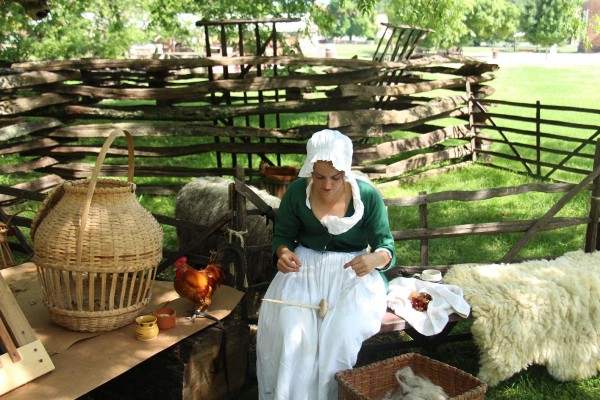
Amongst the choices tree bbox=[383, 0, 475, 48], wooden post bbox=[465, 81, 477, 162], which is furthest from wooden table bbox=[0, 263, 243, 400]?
wooden post bbox=[465, 81, 477, 162]

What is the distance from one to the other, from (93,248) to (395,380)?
1.73 meters

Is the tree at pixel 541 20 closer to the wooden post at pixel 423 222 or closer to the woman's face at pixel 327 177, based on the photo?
the wooden post at pixel 423 222

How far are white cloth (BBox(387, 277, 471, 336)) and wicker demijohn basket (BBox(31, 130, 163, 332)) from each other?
141 cm

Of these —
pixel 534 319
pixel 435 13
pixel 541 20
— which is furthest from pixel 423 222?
pixel 541 20

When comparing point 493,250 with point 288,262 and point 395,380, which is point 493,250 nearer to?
point 395,380

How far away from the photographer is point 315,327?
354 centimetres

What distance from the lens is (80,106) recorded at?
8641mm

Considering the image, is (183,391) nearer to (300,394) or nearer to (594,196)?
(300,394)

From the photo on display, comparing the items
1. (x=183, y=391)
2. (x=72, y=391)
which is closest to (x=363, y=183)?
(x=183, y=391)

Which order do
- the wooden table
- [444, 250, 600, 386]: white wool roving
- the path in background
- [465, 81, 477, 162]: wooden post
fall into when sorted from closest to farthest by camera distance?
the wooden table < [444, 250, 600, 386]: white wool roving < [465, 81, 477, 162]: wooden post < the path in background

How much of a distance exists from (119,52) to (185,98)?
1412 cm

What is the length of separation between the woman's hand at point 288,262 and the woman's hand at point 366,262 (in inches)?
10.7

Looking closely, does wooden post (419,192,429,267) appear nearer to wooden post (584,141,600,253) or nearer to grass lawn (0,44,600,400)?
grass lawn (0,44,600,400)

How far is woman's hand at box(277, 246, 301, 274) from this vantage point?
3.67m
